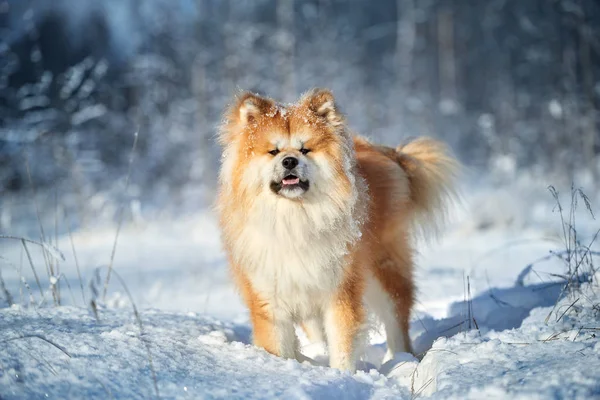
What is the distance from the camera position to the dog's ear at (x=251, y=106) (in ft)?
10.0

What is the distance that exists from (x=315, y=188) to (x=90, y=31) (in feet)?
74.2

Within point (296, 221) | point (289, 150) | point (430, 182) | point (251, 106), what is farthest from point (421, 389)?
point (430, 182)

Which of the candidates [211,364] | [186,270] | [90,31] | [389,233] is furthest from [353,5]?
[211,364]

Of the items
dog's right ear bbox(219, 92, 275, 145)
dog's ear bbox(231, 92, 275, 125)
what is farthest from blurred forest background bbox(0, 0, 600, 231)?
dog's ear bbox(231, 92, 275, 125)

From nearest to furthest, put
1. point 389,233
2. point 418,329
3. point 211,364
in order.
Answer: point 211,364
point 389,233
point 418,329

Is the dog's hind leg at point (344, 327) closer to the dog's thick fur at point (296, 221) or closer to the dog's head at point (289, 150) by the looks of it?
the dog's thick fur at point (296, 221)

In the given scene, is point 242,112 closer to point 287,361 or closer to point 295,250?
point 295,250

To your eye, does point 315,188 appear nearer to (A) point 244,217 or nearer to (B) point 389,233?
(A) point 244,217

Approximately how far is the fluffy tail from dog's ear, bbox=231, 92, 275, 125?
1.42 m

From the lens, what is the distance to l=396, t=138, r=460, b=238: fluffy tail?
13.0ft

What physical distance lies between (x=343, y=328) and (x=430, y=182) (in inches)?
67.3

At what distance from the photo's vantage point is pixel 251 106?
10.00 ft

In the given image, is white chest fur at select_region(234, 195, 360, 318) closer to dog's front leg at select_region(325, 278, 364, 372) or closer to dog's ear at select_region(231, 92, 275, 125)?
dog's front leg at select_region(325, 278, 364, 372)

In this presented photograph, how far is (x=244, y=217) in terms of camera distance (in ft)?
9.66
